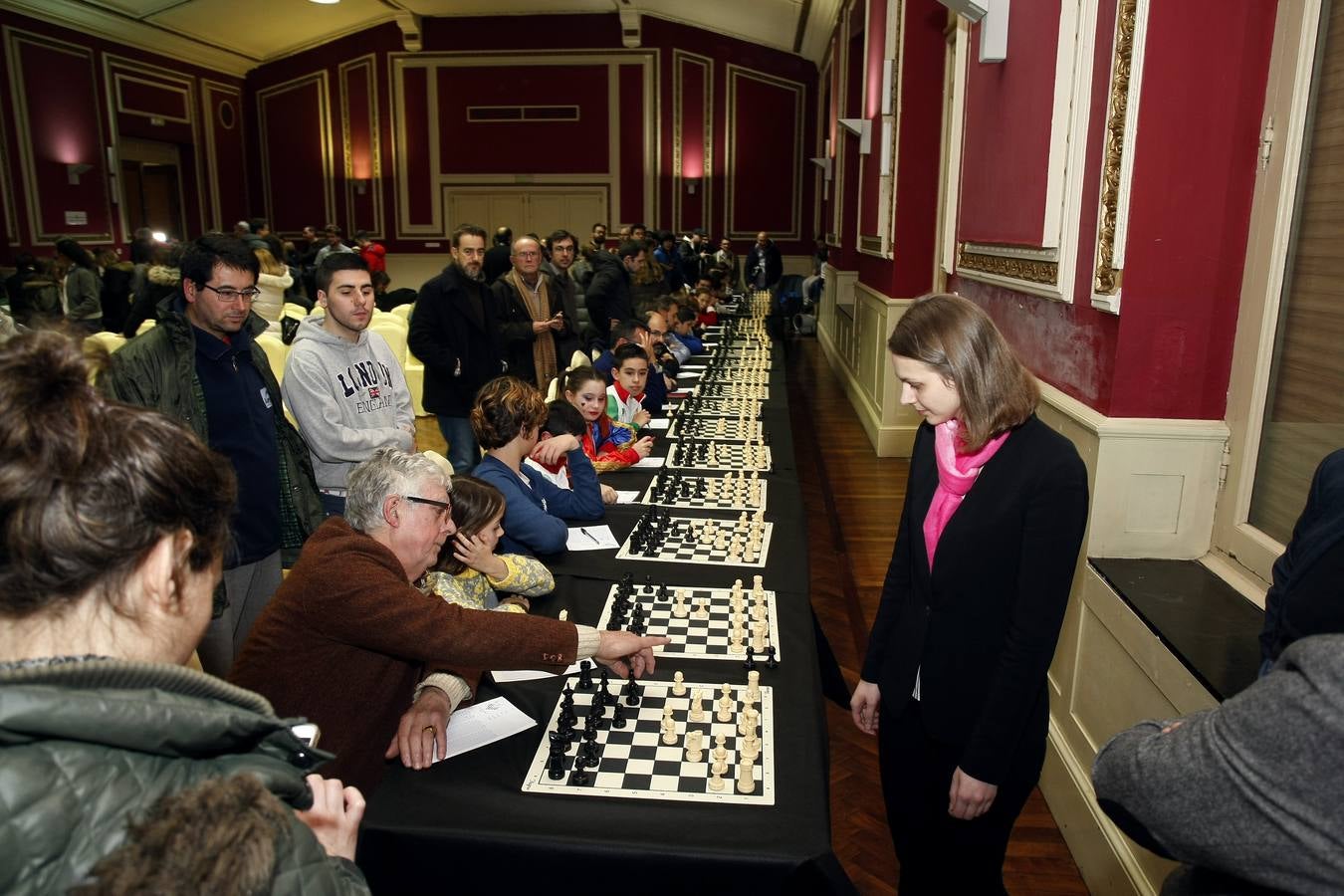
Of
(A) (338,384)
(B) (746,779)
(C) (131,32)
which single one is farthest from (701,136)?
(B) (746,779)

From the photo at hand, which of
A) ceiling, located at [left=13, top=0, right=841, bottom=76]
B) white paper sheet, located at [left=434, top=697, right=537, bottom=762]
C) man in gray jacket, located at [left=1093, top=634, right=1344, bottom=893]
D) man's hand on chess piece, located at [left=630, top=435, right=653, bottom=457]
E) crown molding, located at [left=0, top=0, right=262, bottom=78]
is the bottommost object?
white paper sheet, located at [left=434, top=697, right=537, bottom=762]

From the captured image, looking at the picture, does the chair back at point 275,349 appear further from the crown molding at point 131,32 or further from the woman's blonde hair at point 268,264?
the crown molding at point 131,32

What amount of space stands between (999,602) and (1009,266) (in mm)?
1898

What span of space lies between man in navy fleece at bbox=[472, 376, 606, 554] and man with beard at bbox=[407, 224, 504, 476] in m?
1.30

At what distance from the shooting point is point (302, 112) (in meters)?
14.5

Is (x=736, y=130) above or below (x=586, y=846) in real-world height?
above

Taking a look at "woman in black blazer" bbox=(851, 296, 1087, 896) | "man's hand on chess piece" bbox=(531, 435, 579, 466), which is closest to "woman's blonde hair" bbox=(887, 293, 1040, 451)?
"woman in black blazer" bbox=(851, 296, 1087, 896)

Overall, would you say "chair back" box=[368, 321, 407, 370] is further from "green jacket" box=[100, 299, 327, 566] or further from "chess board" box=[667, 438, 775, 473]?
"green jacket" box=[100, 299, 327, 566]

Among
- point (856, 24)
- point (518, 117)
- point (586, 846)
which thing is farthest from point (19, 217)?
point (586, 846)

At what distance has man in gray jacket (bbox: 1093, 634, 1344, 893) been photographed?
68 centimetres

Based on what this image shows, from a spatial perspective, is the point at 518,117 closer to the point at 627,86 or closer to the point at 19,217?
the point at 627,86

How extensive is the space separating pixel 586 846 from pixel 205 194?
14325mm

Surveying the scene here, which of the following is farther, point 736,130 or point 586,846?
point 736,130

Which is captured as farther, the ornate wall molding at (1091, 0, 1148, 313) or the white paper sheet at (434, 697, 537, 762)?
the ornate wall molding at (1091, 0, 1148, 313)
